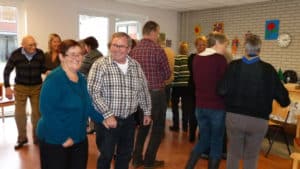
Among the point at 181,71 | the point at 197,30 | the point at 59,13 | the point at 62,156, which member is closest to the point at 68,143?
the point at 62,156

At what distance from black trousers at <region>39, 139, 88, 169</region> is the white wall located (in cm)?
452

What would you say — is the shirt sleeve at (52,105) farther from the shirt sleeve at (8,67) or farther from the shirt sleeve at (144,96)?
the shirt sleeve at (8,67)

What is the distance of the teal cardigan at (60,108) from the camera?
1.71 metres

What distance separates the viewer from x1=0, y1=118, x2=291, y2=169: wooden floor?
10.8 ft

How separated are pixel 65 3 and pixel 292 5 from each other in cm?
466

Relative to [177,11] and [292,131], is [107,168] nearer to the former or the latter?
[292,131]

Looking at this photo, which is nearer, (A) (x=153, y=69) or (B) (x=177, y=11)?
(A) (x=153, y=69)

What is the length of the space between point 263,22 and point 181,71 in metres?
3.00

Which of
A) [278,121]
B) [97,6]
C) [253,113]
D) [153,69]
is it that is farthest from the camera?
[97,6]

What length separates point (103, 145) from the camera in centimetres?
228

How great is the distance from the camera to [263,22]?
21.0 ft

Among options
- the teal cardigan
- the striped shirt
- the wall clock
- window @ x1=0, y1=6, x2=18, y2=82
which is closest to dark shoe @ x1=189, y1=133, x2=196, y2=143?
the striped shirt

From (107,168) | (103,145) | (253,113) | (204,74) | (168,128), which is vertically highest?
(204,74)

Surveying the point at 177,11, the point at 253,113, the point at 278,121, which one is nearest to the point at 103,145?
the point at 253,113
